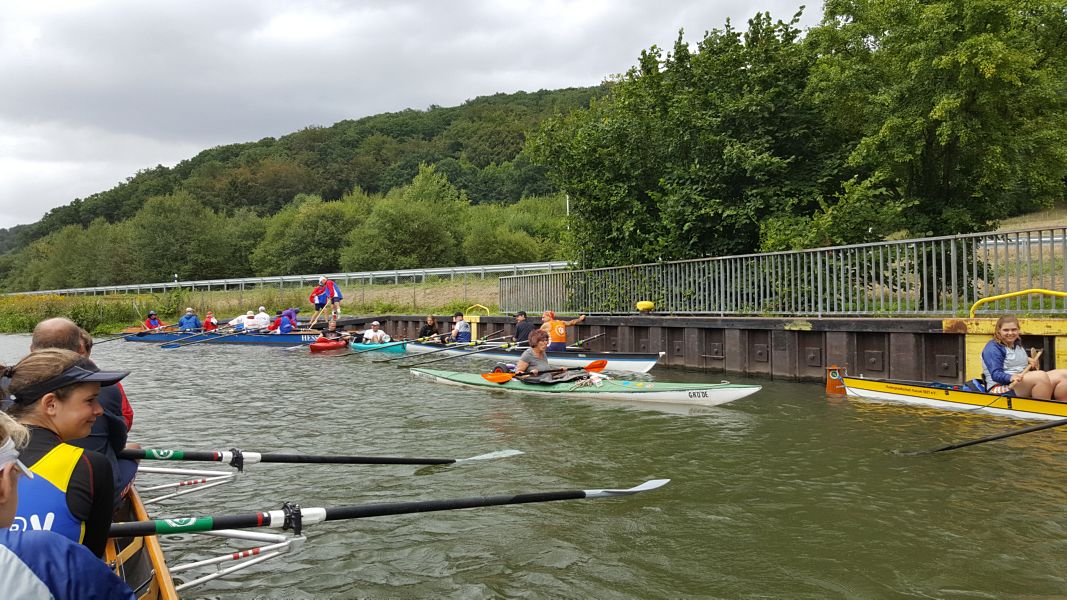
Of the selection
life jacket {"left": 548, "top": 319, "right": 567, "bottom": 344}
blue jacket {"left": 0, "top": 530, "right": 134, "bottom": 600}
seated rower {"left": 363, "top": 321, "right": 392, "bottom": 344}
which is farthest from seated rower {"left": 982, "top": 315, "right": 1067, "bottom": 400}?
seated rower {"left": 363, "top": 321, "right": 392, "bottom": 344}

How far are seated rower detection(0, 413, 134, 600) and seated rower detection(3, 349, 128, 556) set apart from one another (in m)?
1.12

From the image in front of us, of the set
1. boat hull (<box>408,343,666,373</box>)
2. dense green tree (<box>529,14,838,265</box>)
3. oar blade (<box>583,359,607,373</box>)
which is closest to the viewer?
oar blade (<box>583,359,607,373</box>)

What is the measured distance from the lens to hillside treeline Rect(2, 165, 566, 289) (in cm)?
5503

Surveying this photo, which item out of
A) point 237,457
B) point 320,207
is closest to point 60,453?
point 237,457

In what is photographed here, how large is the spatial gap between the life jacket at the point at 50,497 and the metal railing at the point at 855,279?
12.6 m

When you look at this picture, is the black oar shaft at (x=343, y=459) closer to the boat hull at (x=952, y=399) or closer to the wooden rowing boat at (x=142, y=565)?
the wooden rowing boat at (x=142, y=565)

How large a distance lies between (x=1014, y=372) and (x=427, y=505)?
878 centimetres

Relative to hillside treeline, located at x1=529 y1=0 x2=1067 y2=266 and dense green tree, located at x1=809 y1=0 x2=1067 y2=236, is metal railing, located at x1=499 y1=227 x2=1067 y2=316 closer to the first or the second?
hillside treeline, located at x1=529 y1=0 x2=1067 y2=266

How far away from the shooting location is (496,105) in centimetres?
12044

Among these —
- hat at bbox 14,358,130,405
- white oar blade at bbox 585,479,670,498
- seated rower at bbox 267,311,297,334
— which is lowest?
white oar blade at bbox 585,479,670,498

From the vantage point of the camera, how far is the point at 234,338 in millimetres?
30531

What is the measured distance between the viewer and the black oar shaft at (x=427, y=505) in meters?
4.73

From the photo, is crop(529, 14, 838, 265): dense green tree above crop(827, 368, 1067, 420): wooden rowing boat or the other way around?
above

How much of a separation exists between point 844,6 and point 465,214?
169 ft
